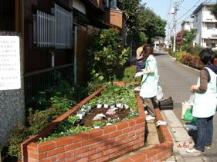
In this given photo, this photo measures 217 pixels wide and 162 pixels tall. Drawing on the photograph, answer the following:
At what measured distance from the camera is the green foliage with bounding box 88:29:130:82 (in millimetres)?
13477

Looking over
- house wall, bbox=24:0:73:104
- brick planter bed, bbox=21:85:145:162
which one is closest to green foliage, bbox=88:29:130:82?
house wall, bbox=24:0:73:104

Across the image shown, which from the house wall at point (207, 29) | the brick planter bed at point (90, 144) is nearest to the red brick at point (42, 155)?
the brick planter bed at point (90, 144)

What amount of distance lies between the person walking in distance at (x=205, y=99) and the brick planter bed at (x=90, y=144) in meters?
0.93

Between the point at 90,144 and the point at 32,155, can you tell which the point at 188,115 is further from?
the point at 32,155

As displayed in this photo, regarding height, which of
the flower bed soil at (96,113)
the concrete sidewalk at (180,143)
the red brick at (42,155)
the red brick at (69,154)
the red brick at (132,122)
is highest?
the red brick at (132,122)

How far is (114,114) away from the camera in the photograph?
850cm

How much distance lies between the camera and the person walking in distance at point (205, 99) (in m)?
7.39

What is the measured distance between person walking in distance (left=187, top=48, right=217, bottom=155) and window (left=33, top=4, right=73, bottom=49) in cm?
379

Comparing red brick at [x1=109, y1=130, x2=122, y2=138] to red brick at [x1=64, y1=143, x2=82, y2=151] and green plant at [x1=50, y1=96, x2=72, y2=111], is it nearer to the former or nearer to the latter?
red brick at [x1=64, y1=143, x2=82, y2=151]

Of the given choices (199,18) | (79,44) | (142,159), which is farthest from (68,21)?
(199,18)

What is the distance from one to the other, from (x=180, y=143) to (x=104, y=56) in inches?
226

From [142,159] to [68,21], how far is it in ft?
23.9

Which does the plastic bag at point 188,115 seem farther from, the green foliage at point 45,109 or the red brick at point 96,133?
the red brick at point 96,133

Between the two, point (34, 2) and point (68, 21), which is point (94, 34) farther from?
point (34, 2)
